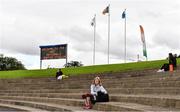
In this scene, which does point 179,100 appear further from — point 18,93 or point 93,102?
point 18,93

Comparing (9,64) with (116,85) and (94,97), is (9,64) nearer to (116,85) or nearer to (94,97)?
(116,85)

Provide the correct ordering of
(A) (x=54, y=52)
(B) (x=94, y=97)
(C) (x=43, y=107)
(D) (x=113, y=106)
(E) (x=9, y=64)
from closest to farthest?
(D) (x=113, y=106)
(B) (x=94, y=97)
(C) (x=43, y=107)
(A) (x=54, y=52)
(E) (x=9, y=64)

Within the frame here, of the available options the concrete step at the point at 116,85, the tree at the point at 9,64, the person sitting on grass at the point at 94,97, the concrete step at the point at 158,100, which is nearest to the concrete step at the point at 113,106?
the person sitting on grass at the point at 94,97

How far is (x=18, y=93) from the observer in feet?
90.4

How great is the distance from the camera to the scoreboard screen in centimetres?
4681

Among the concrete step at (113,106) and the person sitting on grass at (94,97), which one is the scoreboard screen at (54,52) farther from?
the person sitting on grass at (94,97)

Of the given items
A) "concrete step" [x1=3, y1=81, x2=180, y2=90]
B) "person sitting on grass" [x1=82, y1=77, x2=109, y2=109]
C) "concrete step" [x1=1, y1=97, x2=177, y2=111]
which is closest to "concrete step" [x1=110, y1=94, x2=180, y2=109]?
"concrete step" [x1=1, y1=97, x2=177, y2=111]

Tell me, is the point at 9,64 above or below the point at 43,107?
above

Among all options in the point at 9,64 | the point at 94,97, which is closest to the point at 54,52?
the point at 94,97

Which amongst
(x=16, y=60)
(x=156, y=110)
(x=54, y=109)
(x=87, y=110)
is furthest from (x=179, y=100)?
(x=16, y=60)

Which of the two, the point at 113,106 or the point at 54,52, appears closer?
the point at 113,106

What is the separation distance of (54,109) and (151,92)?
359 cm

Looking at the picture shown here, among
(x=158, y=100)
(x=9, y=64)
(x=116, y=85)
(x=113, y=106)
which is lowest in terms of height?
(x=113, y=106)

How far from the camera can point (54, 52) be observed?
4781cm
